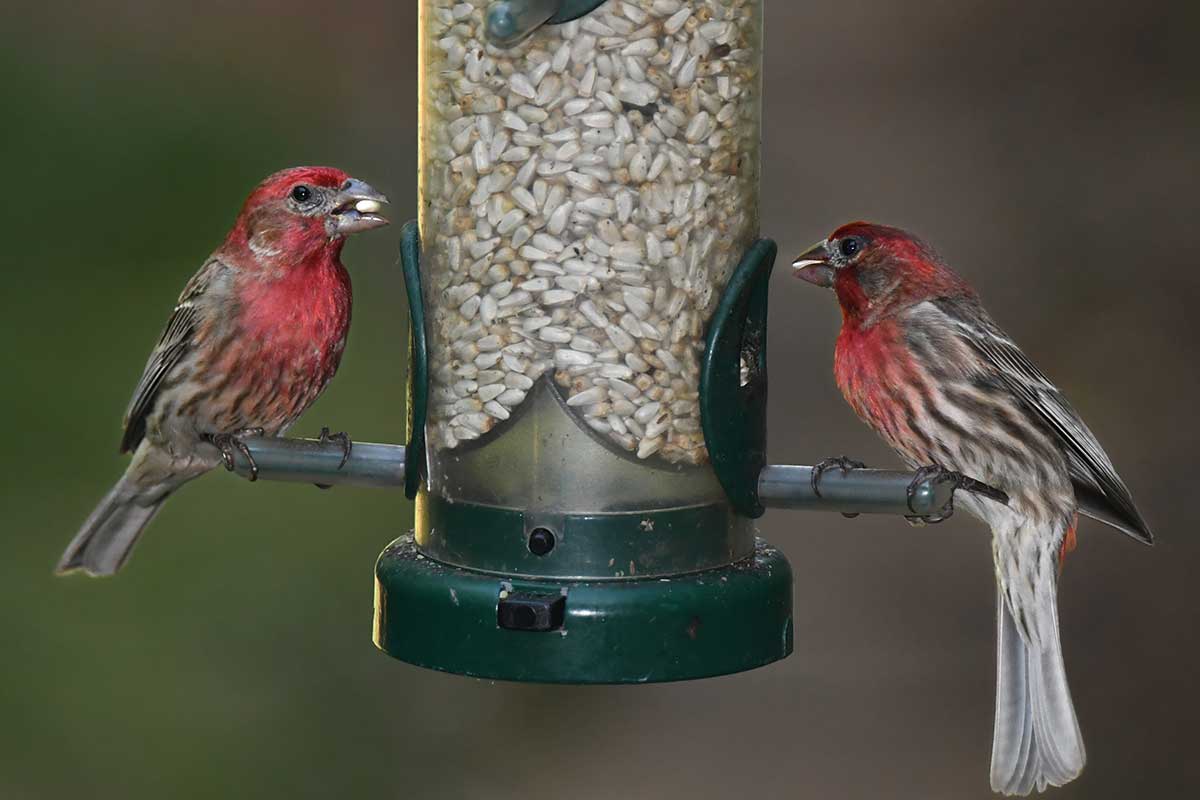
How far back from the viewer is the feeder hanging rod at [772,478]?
20.1 feet

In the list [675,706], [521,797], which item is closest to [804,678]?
[675,706]

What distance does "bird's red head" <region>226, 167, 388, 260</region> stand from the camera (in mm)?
7391

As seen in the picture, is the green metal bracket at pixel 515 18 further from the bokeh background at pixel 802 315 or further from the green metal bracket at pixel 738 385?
the bokeh background at pixel 802 315

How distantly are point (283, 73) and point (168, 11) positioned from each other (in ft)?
2.19

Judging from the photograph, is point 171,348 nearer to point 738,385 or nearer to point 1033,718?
point 738,385

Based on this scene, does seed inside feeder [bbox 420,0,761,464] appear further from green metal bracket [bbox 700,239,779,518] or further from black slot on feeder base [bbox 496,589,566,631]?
black slot on feeder base [bbox 496,589,566,631]

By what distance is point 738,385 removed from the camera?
249 inches

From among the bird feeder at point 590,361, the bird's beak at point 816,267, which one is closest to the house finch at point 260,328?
the bird feeder at point 590,361

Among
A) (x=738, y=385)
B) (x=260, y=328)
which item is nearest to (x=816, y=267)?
(x=738, y=385)

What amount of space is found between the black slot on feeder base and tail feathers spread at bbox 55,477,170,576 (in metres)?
2.55

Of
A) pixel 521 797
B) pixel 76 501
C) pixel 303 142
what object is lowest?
pixel 521 797

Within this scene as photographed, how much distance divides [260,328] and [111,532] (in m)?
1.11

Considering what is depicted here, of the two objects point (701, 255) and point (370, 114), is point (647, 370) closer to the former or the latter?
point (701, 255)

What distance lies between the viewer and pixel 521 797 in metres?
11.2
